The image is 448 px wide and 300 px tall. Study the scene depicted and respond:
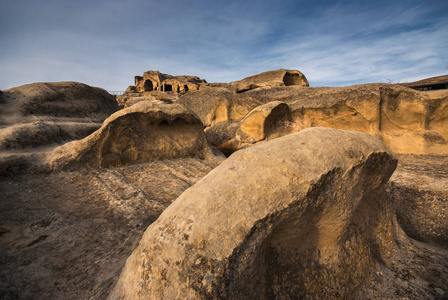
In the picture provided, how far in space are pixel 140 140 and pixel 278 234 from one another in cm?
306

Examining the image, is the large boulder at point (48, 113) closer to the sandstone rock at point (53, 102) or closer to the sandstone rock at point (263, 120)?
the sandstone rock at point (53, 102)

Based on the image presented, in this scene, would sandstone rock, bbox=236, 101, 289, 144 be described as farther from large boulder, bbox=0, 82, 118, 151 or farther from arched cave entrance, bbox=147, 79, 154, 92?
arched cave entrance, bbox=147, 79, 154, 92

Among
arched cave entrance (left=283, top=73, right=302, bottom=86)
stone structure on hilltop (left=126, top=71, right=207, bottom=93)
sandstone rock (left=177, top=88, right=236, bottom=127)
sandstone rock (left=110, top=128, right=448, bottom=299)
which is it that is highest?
stone structure on hilltop (left=126, top=71, right=207, bottom=93)

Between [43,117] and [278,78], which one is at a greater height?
[278,78]

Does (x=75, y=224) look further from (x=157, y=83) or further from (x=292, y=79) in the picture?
(x=157, y=83)

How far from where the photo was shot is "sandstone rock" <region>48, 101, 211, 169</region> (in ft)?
9.65

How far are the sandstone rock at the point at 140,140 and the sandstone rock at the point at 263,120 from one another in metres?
1.14

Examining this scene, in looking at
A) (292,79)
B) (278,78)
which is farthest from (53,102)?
(292,79)

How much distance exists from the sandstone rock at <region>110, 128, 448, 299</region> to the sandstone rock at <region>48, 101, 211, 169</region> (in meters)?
2.56

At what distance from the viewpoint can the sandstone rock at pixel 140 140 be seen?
2.94 m

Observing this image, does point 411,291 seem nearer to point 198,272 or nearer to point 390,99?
point 198,272

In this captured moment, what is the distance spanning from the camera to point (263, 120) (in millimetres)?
4496

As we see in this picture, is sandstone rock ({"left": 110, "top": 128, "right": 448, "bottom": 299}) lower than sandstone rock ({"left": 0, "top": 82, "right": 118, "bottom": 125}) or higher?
lower

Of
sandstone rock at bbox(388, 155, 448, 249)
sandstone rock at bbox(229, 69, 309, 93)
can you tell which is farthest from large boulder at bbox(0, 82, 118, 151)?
sandstone rock at bbox(229, 69, 309, 93)
